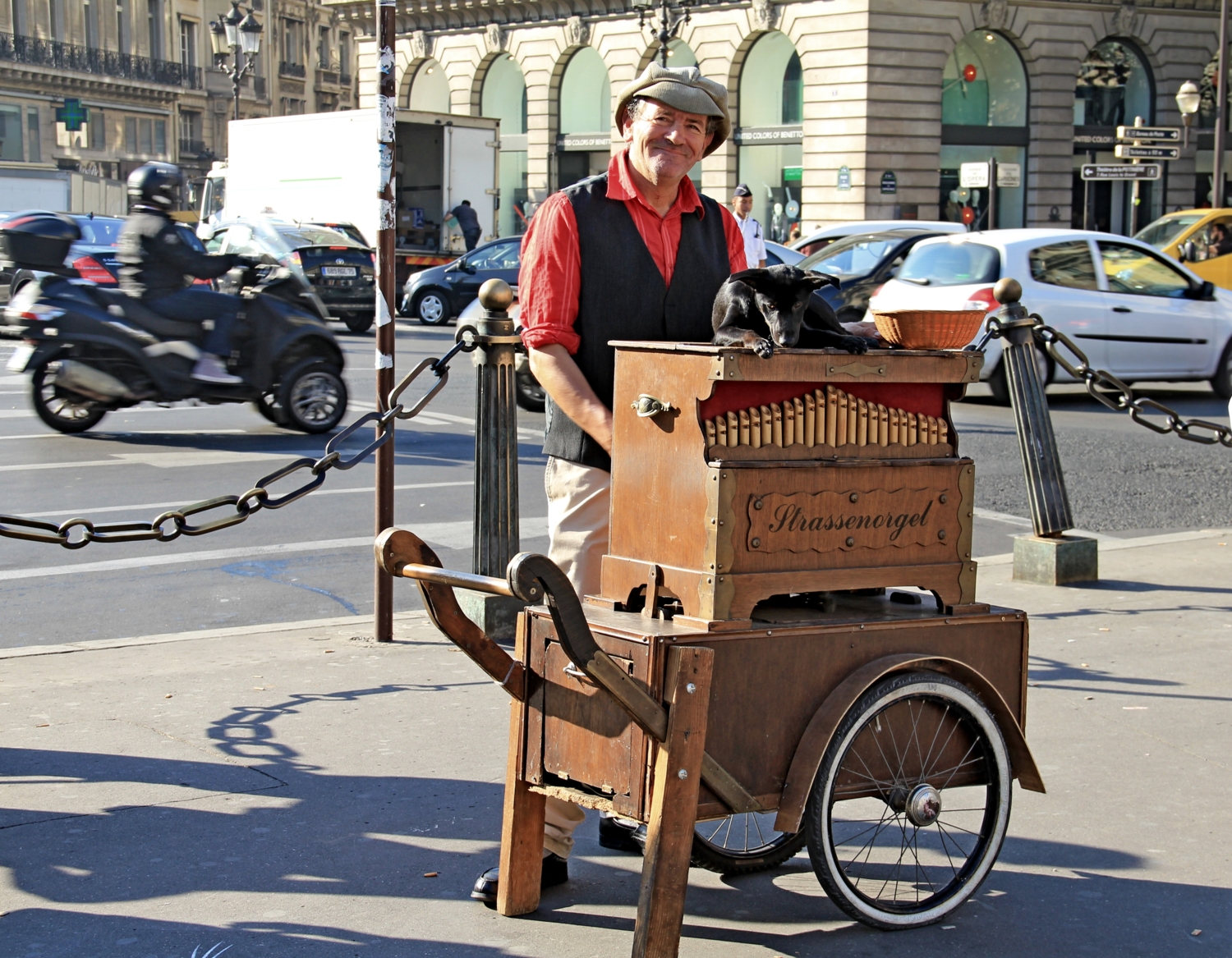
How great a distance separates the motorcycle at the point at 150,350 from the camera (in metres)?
11.7

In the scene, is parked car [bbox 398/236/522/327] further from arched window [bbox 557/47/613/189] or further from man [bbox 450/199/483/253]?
arched window [bbox 557/47/613/189]

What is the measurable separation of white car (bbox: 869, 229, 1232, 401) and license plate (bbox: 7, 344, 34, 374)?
25.8ft

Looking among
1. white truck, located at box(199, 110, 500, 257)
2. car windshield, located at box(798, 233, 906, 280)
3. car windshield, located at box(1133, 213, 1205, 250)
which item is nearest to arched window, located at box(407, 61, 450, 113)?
white truck, located at box(199, 110, 500, 257)

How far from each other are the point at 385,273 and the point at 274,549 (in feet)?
8.88

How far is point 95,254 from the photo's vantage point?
673 inches

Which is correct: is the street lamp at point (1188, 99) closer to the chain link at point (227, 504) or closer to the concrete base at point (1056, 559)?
the concrete base at point (1056, 559)

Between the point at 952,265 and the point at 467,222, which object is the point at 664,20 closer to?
the point at 467,222

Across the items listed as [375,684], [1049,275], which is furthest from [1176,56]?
[375,684]

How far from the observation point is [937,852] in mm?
4137

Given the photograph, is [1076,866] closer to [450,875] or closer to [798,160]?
[450,875]

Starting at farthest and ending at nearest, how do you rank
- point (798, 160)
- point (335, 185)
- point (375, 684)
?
point (798, 160), point (335, 185), point (375, 684)

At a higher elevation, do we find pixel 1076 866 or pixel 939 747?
pixel 939 747

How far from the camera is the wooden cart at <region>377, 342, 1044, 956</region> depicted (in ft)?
10.6

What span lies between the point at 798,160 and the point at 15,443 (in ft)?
90.8
